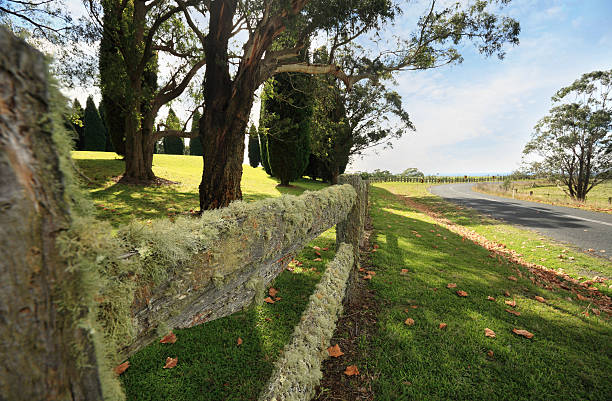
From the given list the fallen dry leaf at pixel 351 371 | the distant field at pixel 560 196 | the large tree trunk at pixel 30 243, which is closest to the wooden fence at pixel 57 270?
the large tree trunk at pixel 30 243

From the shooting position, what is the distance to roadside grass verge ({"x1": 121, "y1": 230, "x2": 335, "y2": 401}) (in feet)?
7.08

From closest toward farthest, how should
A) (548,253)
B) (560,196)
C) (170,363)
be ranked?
(170,363)
(548,253)
(560,196)

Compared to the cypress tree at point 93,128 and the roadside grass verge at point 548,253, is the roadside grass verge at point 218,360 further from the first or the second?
the cypress tree at point 93,128

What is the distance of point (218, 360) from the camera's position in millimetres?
2490

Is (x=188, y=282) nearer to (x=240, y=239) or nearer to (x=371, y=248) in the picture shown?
(x=240, y=239)

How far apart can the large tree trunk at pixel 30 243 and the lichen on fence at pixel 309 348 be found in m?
1.14

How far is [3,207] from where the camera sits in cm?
45

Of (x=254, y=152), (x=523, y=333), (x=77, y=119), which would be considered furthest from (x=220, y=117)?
(x=254, y=152)

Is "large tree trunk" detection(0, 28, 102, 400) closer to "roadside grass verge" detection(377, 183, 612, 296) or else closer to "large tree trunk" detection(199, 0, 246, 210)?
"large tree trunk" detection(199, 0, 246, 210)

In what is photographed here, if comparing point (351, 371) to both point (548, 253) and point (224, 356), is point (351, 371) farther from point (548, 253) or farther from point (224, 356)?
point (548, 253)

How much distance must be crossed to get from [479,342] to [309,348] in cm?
237

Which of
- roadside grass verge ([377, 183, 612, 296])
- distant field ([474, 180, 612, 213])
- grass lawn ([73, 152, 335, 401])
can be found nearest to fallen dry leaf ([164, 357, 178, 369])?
grass lawn ([73, 152, 335, 401])

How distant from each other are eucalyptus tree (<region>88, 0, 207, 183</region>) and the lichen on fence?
37.1ft

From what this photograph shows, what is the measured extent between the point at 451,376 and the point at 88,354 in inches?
122
